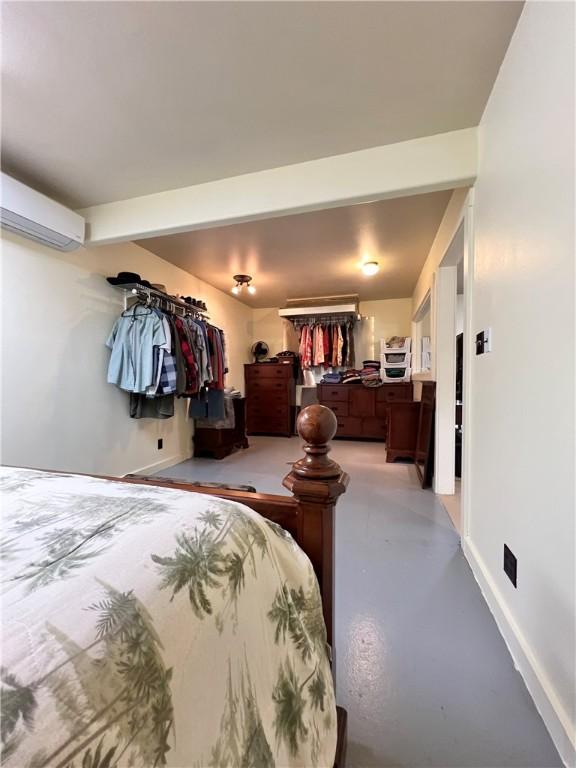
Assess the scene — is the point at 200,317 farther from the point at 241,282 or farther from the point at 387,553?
the point at 387,553

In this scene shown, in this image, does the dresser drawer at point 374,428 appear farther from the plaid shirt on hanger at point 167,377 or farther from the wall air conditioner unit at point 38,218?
the wall air conditioner unit at point 38,218

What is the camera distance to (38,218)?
195cm

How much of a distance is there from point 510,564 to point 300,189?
206 centimetres

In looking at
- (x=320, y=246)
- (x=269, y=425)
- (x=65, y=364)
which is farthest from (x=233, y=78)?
(x=269, y=425)

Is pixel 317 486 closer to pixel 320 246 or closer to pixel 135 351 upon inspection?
pixel 135 351

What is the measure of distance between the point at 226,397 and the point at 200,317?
3.12 feet

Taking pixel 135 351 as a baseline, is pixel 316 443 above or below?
below

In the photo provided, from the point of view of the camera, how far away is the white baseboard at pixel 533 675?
2.70 ft

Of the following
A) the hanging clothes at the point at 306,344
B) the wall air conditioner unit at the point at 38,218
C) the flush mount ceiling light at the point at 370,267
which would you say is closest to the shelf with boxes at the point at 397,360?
the hanging clothes at the point at 306,344

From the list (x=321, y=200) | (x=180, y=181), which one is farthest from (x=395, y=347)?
(x=180, y=181)

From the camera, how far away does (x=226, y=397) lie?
3.80 meters

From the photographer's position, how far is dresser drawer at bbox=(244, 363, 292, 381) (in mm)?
5258

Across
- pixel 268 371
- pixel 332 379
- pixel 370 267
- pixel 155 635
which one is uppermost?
pixel 370 267

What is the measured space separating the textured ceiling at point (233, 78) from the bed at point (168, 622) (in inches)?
56.1
